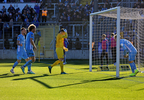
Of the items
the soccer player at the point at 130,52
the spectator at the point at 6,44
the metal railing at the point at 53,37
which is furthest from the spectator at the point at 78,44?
the soccer player at the point at 130,52

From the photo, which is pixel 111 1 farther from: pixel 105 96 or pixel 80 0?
pixel 105 96

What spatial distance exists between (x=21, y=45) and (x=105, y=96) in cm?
562

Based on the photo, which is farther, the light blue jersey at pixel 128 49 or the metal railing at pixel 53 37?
the metal railing at pixel 53 37

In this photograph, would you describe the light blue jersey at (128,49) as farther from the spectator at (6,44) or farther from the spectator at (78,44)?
the spectator at (6,44)

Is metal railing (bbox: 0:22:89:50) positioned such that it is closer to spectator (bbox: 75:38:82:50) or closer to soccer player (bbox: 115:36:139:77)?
spectator (bbox: 75:38:82:50)

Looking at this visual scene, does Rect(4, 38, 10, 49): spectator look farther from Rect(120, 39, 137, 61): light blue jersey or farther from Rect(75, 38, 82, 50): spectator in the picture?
A: Rect(120, 39, 137, 61): light blue jersey

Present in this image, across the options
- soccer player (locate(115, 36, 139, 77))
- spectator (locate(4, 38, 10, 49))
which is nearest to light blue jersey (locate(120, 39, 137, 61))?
soccer player (locate(115, 36, 139, 77))

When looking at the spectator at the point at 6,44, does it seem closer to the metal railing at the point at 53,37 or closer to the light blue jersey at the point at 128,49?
the metal railing at the point at 53,37

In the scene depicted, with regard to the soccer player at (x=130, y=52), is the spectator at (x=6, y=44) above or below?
above

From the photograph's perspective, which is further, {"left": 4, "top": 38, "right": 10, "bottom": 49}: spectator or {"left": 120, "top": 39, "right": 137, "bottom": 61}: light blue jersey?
{"left": 4, "top": 38, "right": 10, "bottom": 49}: spectator

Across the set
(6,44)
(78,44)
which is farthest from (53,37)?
(6,44)

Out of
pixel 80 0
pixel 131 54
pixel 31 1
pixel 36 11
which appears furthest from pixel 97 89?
pixel 31 1

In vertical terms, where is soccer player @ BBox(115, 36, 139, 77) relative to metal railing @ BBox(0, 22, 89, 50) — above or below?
below

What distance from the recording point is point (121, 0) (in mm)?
24625
